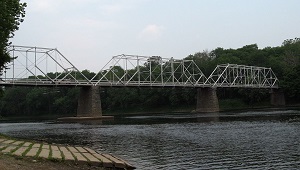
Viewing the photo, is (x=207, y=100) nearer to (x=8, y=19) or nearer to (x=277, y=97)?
(x=277, y=97)

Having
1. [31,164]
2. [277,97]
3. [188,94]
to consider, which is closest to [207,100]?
[188,94]

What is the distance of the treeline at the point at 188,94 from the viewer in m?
144

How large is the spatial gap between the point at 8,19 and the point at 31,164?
1900 centimetres

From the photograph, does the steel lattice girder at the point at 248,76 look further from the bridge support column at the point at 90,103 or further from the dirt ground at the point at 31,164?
the dirt ground at the point at 31,164

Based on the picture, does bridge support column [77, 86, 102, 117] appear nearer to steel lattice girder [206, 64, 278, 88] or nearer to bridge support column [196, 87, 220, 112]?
bridge support column [196, 87, 220, 112]

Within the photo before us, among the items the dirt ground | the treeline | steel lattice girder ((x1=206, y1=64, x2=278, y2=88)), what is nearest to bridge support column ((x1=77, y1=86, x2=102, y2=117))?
the treeline

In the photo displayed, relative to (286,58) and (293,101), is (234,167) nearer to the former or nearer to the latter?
(293,101)

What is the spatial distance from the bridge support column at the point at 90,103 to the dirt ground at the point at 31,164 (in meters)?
82.6

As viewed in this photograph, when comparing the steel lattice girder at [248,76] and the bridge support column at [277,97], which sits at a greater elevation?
the steel lattice girder at [248,76]

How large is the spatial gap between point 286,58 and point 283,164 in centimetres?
14336

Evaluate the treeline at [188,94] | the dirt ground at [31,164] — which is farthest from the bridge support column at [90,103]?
the dirt ground at [31,164]

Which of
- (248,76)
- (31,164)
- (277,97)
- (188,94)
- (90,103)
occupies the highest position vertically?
(248,76)

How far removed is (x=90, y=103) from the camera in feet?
330

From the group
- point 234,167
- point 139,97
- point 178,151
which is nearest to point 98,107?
point 139,97
